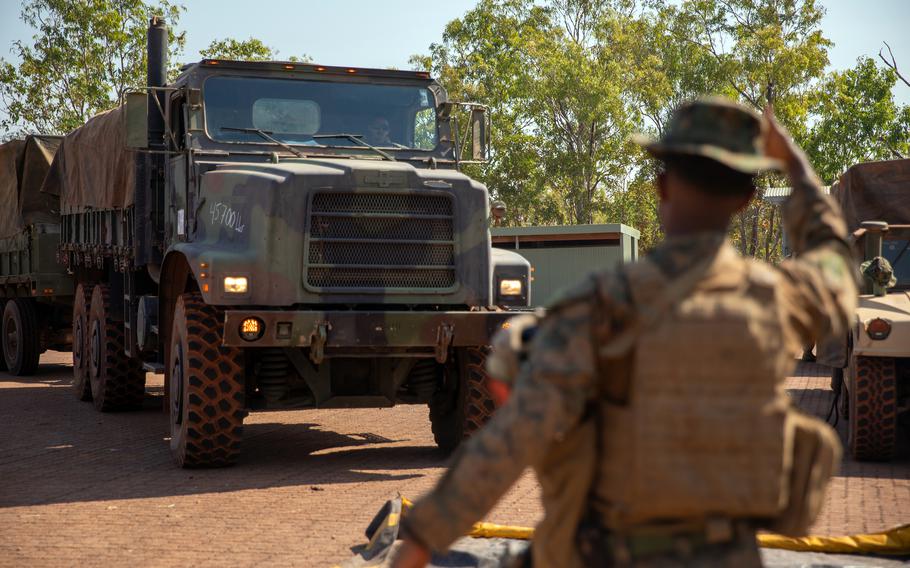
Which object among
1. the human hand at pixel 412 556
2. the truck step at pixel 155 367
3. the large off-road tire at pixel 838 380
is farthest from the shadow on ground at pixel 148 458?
the human hand at pixel 412 556

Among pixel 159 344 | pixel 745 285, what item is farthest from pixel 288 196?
pixel 745 285

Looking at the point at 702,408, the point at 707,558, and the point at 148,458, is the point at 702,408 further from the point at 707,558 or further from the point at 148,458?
the point at 148,458

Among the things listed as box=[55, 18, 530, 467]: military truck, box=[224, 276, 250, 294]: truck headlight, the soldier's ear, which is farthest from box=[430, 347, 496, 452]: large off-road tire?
the soldier's ear

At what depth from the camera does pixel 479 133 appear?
33.8 ft

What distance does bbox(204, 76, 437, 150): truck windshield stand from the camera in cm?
992

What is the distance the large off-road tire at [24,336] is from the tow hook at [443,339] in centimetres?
992

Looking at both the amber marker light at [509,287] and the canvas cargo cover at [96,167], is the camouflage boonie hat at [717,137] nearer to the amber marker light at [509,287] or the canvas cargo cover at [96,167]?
the amber marker light at [509,287]

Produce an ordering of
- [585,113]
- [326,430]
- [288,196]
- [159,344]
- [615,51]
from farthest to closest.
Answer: [615,51], [585,113], [326,430], [159,344], [288,196]

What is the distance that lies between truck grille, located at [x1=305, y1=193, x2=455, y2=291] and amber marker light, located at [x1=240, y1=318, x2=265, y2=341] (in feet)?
1.81

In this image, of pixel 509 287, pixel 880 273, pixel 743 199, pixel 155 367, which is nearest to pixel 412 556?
pixel 743 199

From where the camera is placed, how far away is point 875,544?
6109 millimetres

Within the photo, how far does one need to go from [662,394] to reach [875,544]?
401 centimetres

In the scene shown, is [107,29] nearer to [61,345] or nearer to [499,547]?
[61,345]

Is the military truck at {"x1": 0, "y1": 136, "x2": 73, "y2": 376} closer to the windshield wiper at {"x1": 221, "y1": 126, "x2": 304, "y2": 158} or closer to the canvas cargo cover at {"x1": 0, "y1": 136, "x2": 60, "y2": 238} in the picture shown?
the canvas cargo cover at {"x1": 0, "y1": 136, "x2": 60, "y2": 238}
